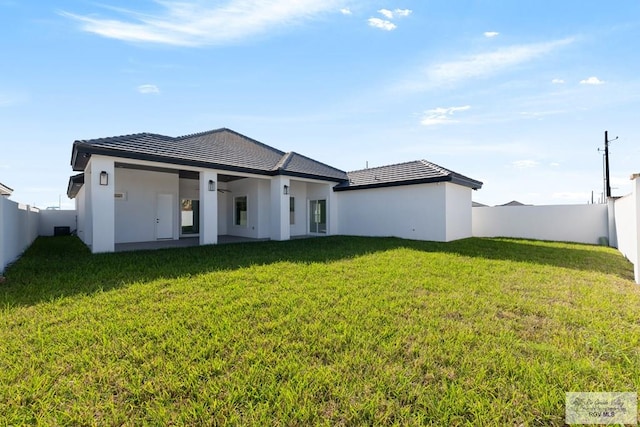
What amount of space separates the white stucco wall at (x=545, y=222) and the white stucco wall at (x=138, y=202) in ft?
62.0

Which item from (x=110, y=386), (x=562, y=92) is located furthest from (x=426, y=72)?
(x=110, y=386)

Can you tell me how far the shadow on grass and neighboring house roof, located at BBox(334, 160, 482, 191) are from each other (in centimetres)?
330

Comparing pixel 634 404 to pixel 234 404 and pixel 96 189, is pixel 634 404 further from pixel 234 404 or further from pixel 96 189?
pixel 96 189

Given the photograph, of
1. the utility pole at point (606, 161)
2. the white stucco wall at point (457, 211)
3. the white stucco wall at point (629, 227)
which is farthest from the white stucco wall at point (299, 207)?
the utility pole at point (606, 161)

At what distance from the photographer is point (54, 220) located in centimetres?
2089

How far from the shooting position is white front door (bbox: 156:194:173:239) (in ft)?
47.4

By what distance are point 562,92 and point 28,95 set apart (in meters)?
18.5

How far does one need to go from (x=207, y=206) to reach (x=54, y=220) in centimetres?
1703

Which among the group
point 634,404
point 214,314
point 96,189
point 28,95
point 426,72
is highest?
point 426,72

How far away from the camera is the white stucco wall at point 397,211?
13.7 meters

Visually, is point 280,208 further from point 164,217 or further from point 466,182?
point 466,182

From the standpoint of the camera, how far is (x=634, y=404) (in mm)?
2543

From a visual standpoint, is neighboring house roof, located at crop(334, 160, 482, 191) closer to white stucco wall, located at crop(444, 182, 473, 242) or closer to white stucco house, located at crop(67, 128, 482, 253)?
white stucco house, located at crop(67, 128, 482, 253)

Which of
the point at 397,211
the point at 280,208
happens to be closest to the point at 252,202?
the point at 280,208
